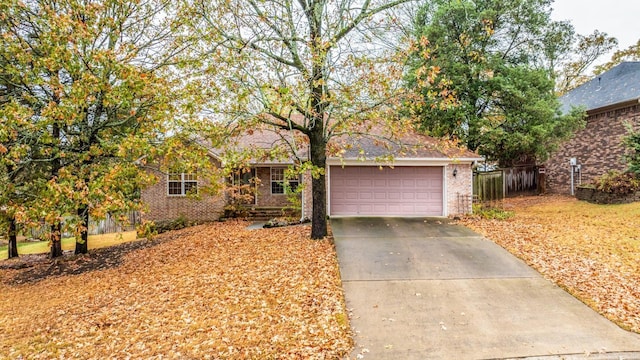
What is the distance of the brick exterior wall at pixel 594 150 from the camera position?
55.5 ft

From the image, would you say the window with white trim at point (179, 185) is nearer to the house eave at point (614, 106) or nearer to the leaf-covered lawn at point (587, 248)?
the leaf-covered lawn at point (587, 248)

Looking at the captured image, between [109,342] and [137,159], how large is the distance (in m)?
5.19

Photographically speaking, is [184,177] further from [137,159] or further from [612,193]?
[612,193]

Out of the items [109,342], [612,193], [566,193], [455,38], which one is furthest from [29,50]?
[566,193]

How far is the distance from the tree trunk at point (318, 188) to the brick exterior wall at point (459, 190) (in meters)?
6.10

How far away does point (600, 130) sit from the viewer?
18047 mm

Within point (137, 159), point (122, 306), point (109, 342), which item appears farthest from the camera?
point (137, 159)

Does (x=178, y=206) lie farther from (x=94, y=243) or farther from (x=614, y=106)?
(x=614, y=106)

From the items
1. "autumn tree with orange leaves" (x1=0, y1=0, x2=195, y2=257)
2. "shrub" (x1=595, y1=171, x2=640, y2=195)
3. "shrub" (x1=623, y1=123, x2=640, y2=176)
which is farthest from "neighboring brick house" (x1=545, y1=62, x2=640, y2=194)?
"autumn tree with orange leaves" (x1=0, y1=0, x2=195, y2=257)

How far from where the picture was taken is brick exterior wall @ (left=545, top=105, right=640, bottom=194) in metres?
16.9

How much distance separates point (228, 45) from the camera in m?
8.68

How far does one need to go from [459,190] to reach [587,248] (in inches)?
217

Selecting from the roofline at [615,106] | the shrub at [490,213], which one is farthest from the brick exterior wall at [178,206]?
the roofline at [615,106]

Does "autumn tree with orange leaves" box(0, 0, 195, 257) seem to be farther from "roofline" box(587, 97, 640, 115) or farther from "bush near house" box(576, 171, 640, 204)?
"roofline" box(587, 97, 640, 115)
